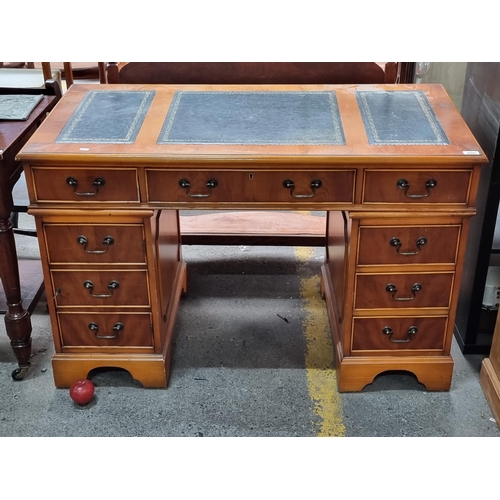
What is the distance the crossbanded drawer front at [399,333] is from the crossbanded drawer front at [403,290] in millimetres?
60

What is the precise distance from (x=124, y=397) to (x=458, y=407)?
1216 millimetres

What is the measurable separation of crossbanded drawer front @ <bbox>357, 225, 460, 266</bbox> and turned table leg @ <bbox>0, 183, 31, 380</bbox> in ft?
3.99

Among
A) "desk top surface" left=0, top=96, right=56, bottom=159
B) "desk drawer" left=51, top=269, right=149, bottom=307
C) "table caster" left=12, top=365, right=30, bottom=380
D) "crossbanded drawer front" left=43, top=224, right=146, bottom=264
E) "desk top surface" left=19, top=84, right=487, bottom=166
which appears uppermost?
"desk top surface" left=19, top=84, right=487, bottom=166

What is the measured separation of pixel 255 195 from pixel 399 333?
74 centimetres

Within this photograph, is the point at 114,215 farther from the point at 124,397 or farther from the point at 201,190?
the point at 124,397

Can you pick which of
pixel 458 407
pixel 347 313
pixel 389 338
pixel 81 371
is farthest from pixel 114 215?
pixel 458 407

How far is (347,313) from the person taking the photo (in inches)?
94.6

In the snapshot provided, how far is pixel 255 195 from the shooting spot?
2193mm

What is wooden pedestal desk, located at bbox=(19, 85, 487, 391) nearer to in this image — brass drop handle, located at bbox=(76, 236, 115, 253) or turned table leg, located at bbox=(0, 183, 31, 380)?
brass drop handle, located at bbox=(76, 236, 115, 253)

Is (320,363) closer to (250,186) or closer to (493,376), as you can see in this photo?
(493,376)

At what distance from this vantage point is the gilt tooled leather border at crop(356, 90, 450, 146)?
219cm

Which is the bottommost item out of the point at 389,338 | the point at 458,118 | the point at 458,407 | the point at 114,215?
the point at 458,407

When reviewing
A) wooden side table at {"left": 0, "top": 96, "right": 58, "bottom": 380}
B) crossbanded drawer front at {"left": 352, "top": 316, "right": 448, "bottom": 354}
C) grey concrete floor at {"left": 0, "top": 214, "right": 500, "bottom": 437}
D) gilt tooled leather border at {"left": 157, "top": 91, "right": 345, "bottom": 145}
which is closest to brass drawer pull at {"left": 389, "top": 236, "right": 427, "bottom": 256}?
crossbanded drawer front at {"left": 352, "top": 316, "right": 448, "bottom": 354}

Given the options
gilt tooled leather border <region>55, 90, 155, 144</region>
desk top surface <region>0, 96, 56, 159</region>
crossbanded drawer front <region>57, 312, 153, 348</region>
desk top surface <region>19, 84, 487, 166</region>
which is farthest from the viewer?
crossbanded drawer front <region>57, 312, 153, 348</region>
